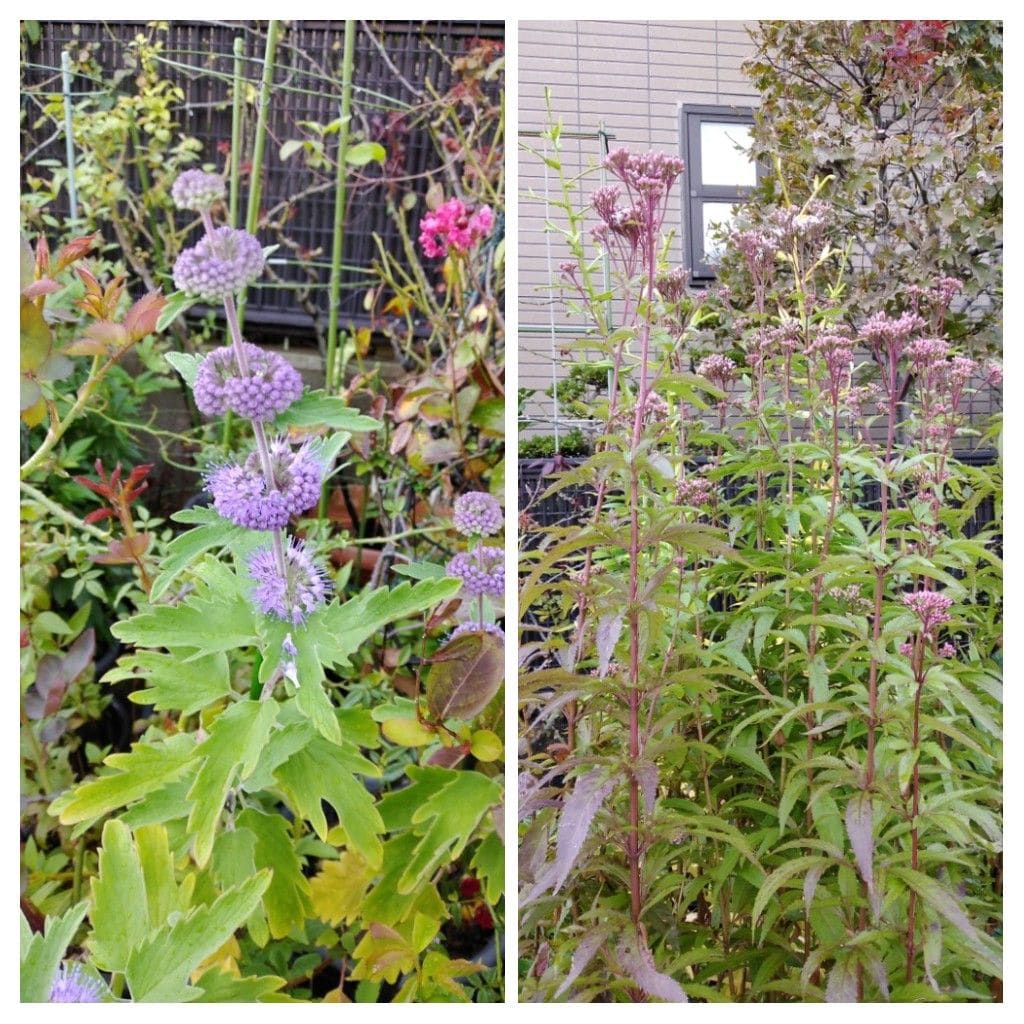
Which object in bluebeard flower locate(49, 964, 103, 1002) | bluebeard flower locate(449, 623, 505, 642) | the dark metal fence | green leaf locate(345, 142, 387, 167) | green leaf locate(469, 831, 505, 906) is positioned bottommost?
bluebeard flower locate(49, 964, 103, 1002)

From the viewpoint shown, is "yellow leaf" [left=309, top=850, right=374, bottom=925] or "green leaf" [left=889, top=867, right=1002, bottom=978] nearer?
"green leaf" [left=889, top=867, right=1002, bottom=978]

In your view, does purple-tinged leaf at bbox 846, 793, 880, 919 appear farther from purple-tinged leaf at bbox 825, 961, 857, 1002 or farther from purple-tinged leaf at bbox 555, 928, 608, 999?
purple-tinged leaf at bbox 555, 928, 608, 999

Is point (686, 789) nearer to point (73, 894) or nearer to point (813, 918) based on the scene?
point (813, 918)

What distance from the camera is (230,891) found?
30.4 inches

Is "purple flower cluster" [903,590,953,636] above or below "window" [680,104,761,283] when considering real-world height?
below

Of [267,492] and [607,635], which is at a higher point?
[267,492]

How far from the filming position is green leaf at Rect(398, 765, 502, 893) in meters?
0.92

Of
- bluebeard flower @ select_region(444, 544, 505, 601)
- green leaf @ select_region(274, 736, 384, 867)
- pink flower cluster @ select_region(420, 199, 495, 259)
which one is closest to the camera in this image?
green leaf @ select_region(274, 736, 384, 867)

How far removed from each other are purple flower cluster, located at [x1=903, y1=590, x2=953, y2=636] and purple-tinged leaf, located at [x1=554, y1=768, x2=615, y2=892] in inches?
12.0

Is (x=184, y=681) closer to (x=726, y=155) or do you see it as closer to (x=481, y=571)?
(x=481, y=571)

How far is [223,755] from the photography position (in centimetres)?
78

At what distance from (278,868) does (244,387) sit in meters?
0.47

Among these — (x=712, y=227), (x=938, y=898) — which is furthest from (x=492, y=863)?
(x=712, y=227)

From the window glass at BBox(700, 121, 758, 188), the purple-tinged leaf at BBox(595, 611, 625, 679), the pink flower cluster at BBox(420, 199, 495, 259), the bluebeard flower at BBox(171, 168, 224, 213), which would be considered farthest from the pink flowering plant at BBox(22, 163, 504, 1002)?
the window glass at BBox(700, 121, 758, 188)
